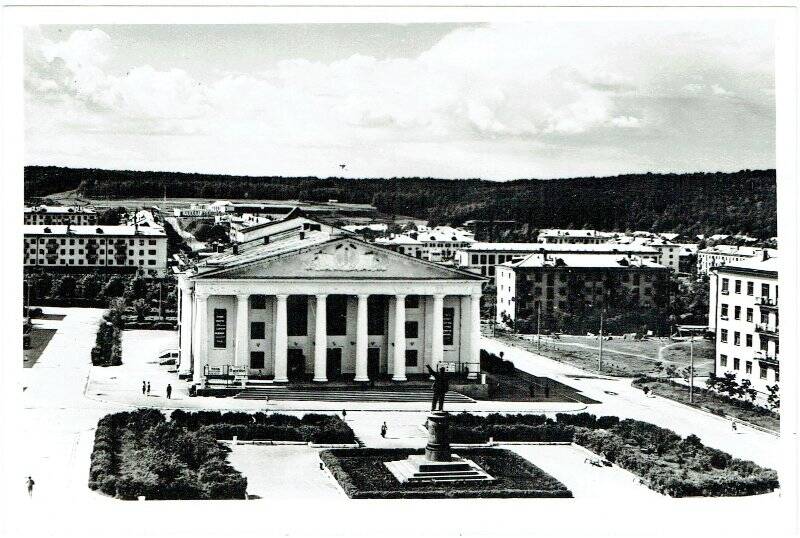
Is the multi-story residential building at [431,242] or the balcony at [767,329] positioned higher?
the multi-story residential building at [431,242]

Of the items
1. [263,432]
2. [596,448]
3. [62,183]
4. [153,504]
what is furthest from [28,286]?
[596,448]

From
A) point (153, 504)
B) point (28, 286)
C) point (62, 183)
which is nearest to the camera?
point (153, 504)

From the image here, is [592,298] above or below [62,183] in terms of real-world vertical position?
below

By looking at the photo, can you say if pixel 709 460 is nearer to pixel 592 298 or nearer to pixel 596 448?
pixel 596 448

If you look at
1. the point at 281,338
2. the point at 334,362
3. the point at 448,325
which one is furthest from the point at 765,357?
the point at 281,338

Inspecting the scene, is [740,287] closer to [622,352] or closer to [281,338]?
[622,352]

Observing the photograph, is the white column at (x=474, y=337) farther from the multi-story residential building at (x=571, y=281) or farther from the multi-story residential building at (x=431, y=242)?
the multi-story residential building at (x=571, y=281)

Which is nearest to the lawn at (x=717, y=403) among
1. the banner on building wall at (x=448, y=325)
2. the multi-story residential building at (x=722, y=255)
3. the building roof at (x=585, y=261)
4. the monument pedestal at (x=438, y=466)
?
the multi-story residential building at (x=722, y=255)
